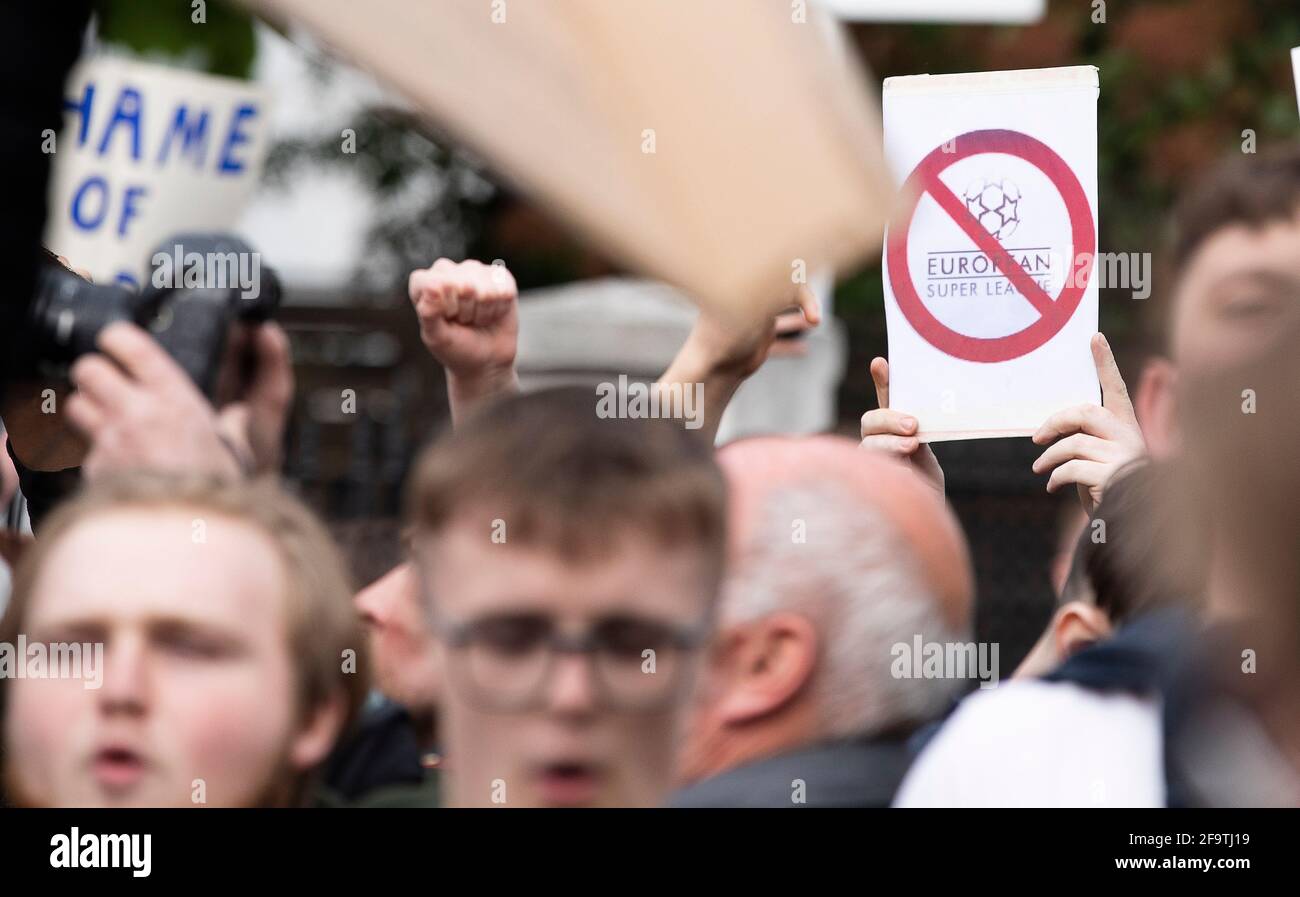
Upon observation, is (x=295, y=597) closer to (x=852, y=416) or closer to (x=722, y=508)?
(x=722, y=508)

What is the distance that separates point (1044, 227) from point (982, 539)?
15.9 feet

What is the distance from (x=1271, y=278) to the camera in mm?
1854

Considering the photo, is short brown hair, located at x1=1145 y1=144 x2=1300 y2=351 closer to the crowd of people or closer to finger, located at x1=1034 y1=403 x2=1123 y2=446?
the crowd of people

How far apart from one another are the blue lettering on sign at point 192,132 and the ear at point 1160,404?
10.3 ft

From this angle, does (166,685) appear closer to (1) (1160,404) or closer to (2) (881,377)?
(1) (1160,404)

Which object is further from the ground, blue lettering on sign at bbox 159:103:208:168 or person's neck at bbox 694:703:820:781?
blue lettering on sign at bbox 159:103:208:168

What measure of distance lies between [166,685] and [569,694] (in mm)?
373

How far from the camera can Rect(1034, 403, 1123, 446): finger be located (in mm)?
2891

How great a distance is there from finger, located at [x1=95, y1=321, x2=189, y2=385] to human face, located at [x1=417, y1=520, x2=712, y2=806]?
472mm

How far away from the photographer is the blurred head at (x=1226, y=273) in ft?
5.71

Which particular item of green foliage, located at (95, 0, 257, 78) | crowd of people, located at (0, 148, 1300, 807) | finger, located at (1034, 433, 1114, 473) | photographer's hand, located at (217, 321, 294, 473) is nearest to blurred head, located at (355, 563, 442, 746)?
photographer's hand, located at (217, 321, 294, 473)

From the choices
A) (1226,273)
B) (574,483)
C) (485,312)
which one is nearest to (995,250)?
(485,312)

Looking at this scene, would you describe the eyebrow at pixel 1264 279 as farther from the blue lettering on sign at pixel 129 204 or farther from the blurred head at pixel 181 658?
the blue lettering on sign at pixel 129 204

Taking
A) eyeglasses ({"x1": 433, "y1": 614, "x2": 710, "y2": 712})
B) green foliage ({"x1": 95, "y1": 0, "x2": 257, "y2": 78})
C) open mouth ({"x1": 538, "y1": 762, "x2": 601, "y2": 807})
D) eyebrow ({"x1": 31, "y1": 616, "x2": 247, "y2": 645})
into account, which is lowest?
open mouth ({"x1": 538, "y1": 762, "x2": 601, "y2": 807})
